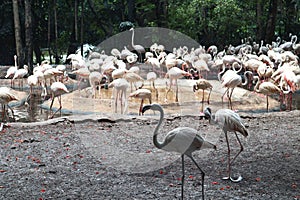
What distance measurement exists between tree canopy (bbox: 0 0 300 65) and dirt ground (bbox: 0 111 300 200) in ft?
31.3

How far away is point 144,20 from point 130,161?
13.4 meters

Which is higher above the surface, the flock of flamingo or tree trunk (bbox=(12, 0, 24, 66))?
tree trunk (bbox=(12, 0, 24, 66))

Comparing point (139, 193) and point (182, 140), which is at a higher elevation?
point (182, 140)

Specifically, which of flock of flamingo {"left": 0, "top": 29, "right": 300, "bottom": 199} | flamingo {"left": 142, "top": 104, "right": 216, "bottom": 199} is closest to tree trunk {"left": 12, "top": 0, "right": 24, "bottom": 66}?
flock of flamingo {"left": 0, "top": 29, "right": 300, "bottom": 199}

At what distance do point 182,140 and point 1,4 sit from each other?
1389cm

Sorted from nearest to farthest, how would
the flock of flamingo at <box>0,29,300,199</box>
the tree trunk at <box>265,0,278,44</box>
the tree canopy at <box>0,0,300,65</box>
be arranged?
1. the flock of flamingo at <box>0,29,300,199</box>
2. the tree trunk at <box>265,0,278,44</box>
3. the tree canopy at <box>0,0,300,65</box>

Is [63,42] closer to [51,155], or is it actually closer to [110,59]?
[110,59]

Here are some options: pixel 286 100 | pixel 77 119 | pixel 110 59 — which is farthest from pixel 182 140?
pixel 110 59

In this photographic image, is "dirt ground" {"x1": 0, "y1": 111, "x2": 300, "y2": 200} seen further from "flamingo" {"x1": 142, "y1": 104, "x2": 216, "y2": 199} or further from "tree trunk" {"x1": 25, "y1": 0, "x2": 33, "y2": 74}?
"tree trunk" {"x1": 25, "y1": 0, "x2": 33, "y2": 74}

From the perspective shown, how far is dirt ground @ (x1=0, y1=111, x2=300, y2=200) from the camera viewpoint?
3672 mm

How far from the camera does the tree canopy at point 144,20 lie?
15.8 meters

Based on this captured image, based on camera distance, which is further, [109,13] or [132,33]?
[109,13]

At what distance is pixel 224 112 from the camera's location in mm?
3852

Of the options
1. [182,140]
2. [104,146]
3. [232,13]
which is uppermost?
Result: [232,13]
